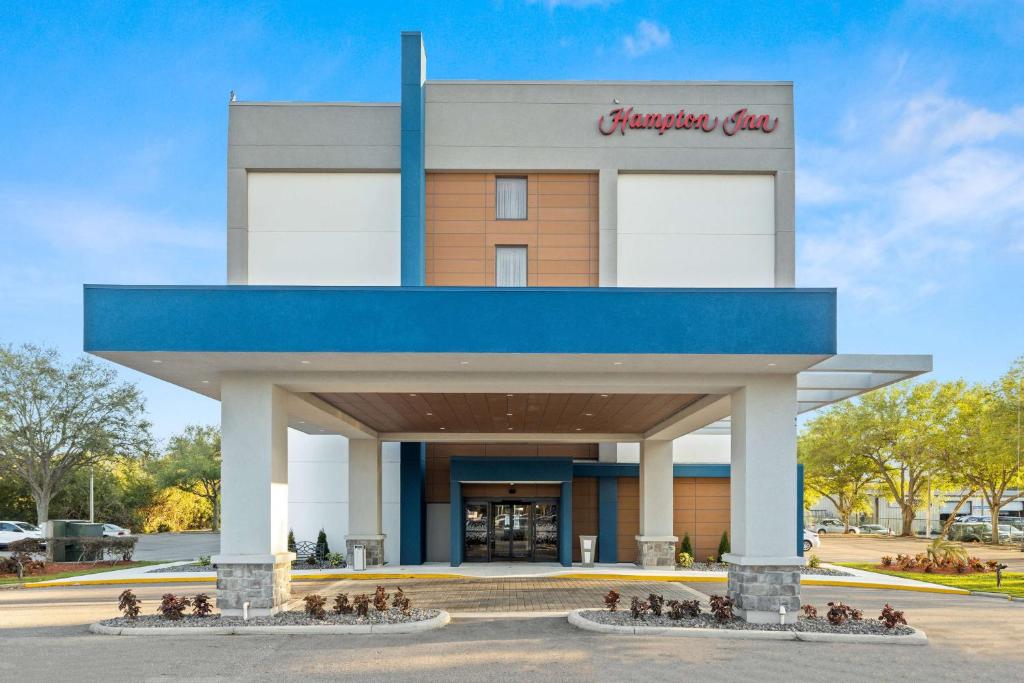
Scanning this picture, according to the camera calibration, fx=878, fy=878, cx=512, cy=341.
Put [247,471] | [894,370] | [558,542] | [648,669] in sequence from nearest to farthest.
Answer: [648,669], [247,471], [894,370], [558,542]

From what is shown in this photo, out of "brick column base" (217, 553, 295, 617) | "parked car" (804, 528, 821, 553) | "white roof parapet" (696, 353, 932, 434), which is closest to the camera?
"brick column base" (217, 553, 295, 617)

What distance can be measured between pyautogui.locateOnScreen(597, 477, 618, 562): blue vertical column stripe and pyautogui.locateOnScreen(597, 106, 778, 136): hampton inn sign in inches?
455

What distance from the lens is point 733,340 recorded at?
14250 millimetres

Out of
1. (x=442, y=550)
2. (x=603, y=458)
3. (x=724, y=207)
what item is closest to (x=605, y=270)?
(x=724, y=207)

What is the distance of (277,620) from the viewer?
1572 cm

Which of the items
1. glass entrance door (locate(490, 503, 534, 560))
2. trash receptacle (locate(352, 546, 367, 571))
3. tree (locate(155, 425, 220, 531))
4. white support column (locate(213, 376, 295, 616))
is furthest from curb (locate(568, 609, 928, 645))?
tree (locate(155, 425, 220, 531))

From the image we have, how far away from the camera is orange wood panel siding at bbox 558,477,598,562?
30.1 m

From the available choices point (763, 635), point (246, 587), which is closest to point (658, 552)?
point (763, 635)

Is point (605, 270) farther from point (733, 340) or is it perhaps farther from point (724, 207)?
point (733, 340)

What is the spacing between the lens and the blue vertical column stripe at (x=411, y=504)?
28547 millimetres

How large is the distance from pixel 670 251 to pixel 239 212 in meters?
13.2

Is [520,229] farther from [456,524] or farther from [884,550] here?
[884,550]

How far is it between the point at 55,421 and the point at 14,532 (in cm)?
623

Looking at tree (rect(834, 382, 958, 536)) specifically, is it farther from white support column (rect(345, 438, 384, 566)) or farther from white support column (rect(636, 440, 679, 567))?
white support column (rect(345, 438, 384, 566))
